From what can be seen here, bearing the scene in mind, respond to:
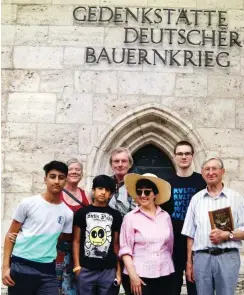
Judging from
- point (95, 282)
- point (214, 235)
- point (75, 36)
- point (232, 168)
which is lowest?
point (95, 282)

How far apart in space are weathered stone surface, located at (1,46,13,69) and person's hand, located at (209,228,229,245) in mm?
4462

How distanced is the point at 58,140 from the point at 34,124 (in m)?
0.45

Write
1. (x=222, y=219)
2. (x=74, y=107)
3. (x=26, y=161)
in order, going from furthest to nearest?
(x=74, y=107) < (x=26, y=161) < (x=222, y=219)

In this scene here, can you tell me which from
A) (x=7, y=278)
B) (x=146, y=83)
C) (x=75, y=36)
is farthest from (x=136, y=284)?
(x=75, y=36)

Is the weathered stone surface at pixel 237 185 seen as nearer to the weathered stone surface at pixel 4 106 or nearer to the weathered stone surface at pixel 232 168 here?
the weathered stone surface at pixel 232 168

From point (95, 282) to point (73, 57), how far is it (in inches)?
162

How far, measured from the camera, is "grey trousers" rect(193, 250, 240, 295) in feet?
12.2

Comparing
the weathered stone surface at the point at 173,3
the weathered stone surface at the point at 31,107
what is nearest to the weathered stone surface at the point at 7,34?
the weathered stone surface at the point at 31,107

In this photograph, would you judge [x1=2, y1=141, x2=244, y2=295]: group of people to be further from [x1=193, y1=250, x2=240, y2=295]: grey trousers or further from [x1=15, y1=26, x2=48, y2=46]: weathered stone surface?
[x1=15, y1=26, x2=48, y2=46]: weathered stone surface

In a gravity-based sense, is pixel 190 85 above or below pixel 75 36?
below

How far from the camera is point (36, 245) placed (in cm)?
357

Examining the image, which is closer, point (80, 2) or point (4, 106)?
point (4, 106)

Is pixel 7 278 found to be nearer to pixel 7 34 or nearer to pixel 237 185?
pixel 237 185

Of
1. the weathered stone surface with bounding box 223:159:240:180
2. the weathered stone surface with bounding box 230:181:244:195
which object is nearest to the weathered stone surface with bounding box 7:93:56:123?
the weathered stone surface with bounding box 223:159:240:180
